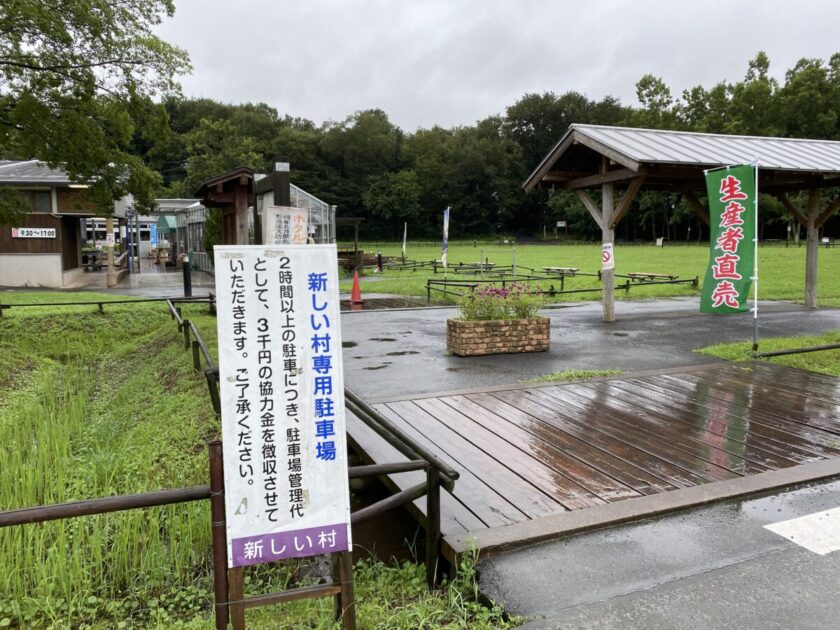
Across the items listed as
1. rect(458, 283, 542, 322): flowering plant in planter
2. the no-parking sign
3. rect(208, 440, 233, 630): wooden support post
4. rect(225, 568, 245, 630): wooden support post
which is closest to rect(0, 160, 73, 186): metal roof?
rect(458, 283, 542, 322): flowering plant in planter

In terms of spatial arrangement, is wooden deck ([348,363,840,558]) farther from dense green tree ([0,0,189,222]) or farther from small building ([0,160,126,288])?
small building ([0,160,126,288])

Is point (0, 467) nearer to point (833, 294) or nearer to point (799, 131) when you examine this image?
point (833, 294)

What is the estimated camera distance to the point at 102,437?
5977 mm

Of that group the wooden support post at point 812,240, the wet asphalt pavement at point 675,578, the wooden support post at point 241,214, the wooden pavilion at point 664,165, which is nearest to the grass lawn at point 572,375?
the wet asphalt pavement at point 675,578

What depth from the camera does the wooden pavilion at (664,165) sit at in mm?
9961

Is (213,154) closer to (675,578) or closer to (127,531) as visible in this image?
(127,531)

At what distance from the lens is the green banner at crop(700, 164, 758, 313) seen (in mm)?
7391

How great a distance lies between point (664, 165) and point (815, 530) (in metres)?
7.68

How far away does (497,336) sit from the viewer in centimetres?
785

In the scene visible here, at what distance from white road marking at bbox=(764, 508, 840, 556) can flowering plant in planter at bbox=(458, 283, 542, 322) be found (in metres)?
4.77

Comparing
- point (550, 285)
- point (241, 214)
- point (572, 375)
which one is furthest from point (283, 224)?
point (550, 285)

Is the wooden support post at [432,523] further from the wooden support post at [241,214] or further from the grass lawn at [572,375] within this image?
the wooden support post at [241,214]

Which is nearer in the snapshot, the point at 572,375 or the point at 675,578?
the point at 675,578

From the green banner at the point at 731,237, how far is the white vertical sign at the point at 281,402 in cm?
656
